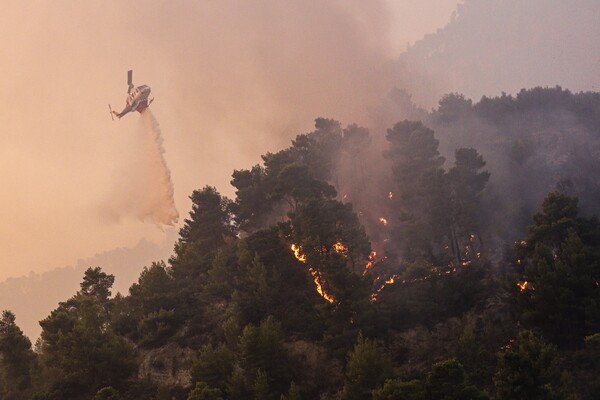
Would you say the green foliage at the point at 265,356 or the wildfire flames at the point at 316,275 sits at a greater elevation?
the wildfire flames at the point at 316,275

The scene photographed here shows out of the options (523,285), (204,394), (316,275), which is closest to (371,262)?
(316,275)

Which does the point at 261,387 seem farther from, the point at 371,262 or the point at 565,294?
the point at 371,262

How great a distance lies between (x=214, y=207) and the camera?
2884 inches

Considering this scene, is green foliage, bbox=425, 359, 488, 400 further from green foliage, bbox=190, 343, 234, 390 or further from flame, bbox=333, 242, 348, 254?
flame, bbox=333, 242, 348, 254

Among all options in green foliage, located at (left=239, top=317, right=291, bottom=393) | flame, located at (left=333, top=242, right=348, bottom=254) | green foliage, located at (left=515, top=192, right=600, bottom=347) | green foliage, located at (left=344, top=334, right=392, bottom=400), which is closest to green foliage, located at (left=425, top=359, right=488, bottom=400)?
green foliage, located at (left=344, top=334, right=392, bottom=400)

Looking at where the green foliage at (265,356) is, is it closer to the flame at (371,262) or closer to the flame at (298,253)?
the flame at (298,253)

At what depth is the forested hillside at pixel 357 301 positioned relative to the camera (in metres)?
37.2

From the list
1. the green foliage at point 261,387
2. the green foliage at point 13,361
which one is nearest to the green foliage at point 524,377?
the green foliage at point 261,387

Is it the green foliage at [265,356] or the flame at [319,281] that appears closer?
the green foliage at [265,356]

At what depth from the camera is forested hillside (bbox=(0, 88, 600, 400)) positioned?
3716cm

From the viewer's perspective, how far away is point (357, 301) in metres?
44.6

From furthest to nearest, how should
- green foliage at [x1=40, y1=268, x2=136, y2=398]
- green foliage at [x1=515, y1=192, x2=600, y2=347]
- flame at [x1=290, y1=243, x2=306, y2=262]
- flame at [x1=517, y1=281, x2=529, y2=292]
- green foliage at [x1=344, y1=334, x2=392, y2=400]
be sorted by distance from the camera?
flame at [x1=290, y1=243, x2=306, y2=262], flame at [x1=517, y1=281, x2=529, y2=292], green foliage at [x1=40, y1=268, x2=136, y2=398], green foliage at [x1=515, y1=192, x2=600, y2=347], green foliage at [x1=344, y1=334, x2=392, y2=400]

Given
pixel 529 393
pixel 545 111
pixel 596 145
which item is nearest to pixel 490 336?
pixel 529 393

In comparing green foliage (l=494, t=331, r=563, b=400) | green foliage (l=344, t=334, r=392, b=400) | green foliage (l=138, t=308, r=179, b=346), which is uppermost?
green foliage (l=138, t=308, r=179, b=346)
